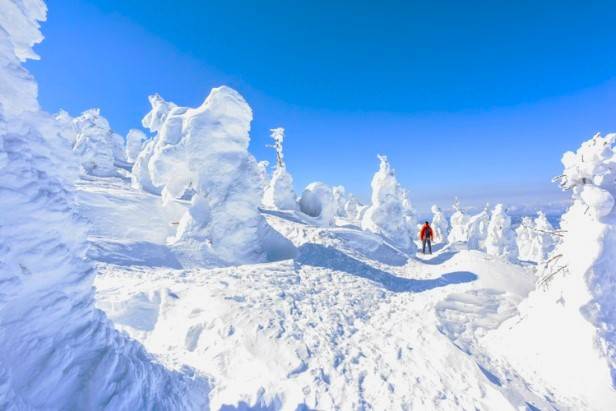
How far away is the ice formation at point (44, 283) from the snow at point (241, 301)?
0.08 ft

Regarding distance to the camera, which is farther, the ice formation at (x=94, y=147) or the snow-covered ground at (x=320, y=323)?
the ice formation at (x=94, y=147)

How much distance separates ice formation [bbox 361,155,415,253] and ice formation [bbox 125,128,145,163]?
46293 millimetres

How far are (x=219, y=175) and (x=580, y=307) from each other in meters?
15.8

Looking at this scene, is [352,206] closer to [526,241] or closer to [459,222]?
[459,222]

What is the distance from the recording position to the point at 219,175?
1756cm

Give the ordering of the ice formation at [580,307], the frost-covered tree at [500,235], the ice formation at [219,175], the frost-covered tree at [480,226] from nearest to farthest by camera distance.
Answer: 1. the ice formation at [580,307]
2. the ice formation at [219,175]
3. the frost-covered tree at [500,235]
4. the frost-covered tree at [480,226]

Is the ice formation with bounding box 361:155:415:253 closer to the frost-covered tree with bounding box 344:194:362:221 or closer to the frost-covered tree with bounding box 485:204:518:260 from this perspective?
the frost-covered tree with bounding box 485:204:518:260

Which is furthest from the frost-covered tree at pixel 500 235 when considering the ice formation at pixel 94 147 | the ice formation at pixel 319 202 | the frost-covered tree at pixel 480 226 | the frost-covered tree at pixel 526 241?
the ice formation at pixel 94 147

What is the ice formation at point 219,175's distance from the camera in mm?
16828

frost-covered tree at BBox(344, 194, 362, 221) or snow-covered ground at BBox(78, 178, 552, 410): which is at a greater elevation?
frost-covered tree at BBox(344, 194, 362, 221)

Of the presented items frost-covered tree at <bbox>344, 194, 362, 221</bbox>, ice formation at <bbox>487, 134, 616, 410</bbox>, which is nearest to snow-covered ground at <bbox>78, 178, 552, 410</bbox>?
ice formation at <bbox>487, 134, 616, 410</bbox>

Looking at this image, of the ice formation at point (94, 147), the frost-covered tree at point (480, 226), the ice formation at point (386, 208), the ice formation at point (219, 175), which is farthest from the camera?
the frost-covered tree at point (480, 226)

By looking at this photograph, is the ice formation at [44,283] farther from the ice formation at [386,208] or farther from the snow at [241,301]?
the ice formation at [386,208]

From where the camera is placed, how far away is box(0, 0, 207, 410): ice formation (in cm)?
443
